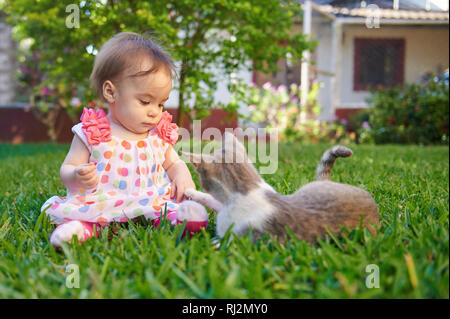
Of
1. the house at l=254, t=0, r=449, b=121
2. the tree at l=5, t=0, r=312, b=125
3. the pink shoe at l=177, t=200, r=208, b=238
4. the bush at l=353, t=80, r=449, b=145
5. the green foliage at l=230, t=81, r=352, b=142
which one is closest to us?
the pink shoe at l=177, t=200, r=208, b=238

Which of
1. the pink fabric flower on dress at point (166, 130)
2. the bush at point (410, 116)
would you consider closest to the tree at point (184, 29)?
the pink fabric flower on dress at point (166, 130)

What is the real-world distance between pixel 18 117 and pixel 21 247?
9.16m

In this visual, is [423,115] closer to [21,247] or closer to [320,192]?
[320,192]

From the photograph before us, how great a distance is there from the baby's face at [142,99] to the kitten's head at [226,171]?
451 mm

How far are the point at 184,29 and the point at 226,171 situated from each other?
424 cm

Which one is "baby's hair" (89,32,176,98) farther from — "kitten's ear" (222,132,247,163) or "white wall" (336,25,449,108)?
"white wall" (336,25,449,108)

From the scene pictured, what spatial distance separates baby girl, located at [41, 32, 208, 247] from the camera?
201cm

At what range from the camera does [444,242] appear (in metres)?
1.46

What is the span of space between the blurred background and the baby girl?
532mm

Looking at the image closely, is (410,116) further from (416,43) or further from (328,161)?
(328,161)

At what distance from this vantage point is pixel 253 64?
598 cm

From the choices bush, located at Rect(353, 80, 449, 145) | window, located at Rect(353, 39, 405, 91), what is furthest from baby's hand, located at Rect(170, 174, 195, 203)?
window, located at Rect(353, 39, 405, 91)

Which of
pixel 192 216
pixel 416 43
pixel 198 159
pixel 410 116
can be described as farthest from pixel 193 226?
pixel 416 43
